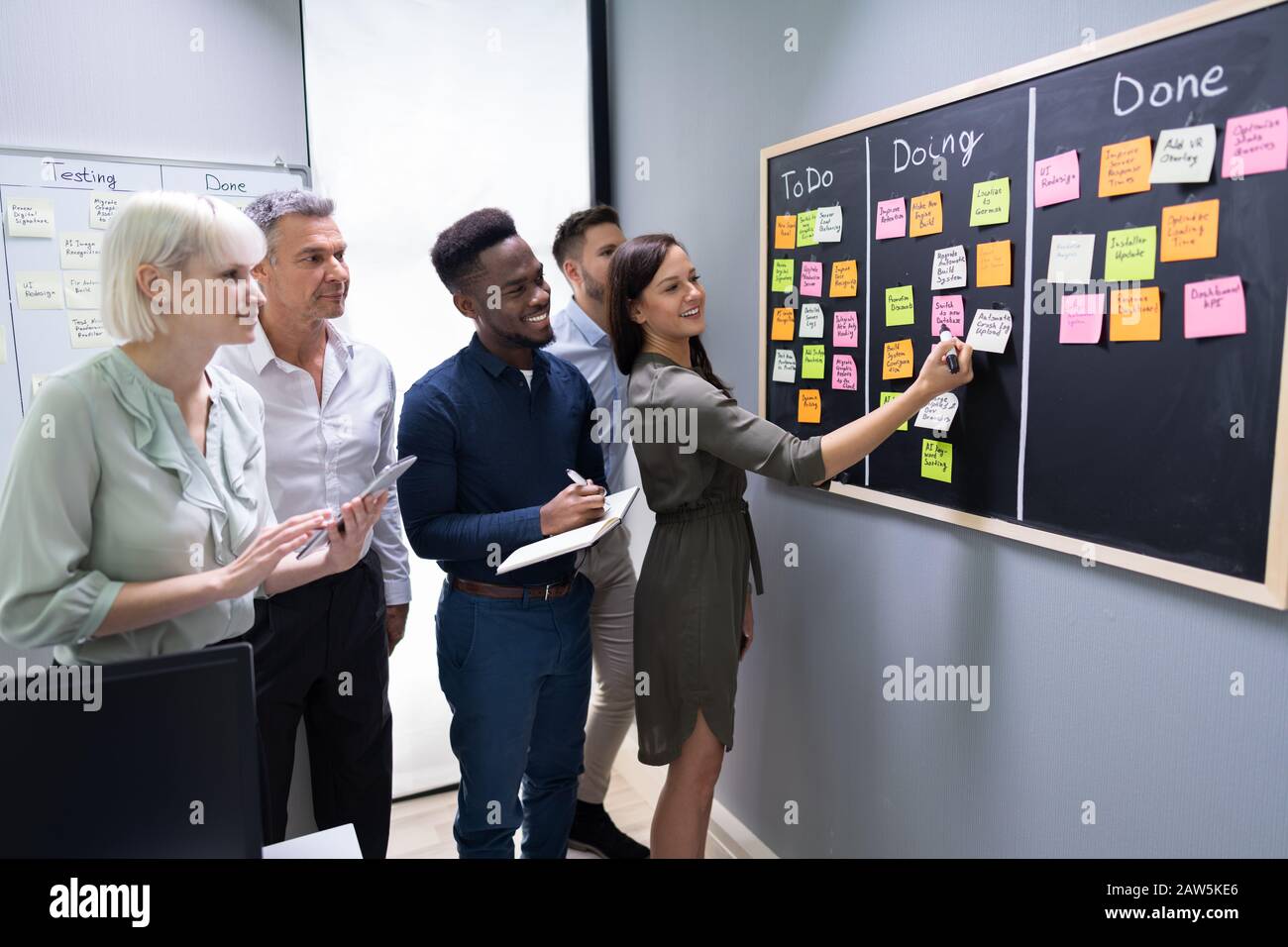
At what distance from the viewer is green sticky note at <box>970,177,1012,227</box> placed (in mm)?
1599

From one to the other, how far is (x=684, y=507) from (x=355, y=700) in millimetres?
929

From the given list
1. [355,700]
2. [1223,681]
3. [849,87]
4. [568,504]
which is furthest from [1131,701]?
[355,700]

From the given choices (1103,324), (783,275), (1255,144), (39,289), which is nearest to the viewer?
(1255,144)

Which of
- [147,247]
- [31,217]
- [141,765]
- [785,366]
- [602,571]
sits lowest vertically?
[602,571]

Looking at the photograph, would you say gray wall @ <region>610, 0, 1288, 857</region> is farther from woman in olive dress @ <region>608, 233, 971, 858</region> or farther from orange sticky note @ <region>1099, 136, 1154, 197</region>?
woman in olive dress @ <region>608, 233, 971, 858</region>

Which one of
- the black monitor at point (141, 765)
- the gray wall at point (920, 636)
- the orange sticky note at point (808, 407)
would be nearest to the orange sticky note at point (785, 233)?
the gray wall at point (920, 636)

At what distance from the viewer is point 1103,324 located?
1.44 meters

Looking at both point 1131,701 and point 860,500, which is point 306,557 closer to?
point 860,500

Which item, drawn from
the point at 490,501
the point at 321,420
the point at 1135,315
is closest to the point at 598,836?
the point at 490,501

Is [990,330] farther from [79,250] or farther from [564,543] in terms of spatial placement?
[79,250]

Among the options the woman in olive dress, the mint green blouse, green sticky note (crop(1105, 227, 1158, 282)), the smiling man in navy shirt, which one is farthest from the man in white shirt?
green sticky note (crop(1105, 227, 1158, 282))

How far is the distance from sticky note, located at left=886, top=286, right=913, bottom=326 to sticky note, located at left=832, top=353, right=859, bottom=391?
0.16 m

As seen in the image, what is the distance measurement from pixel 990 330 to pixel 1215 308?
1.37 feet

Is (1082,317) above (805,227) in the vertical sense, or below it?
below
